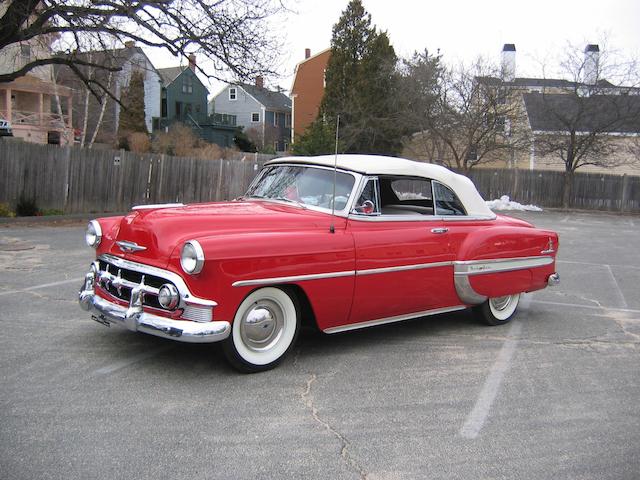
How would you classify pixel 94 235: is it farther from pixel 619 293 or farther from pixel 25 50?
pixel 25 50

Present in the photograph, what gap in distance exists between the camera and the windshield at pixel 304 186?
526 cm

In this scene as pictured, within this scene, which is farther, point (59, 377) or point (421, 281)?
point (421, 281)

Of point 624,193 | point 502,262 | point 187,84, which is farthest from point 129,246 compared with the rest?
point 187,84

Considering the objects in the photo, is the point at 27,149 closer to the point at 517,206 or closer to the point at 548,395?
the point at 548,395

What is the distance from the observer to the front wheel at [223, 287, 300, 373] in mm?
4332

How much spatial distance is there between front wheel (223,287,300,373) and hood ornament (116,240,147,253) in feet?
2.91

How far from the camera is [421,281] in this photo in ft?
17.6

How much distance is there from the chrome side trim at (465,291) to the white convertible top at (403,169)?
30.5 inches

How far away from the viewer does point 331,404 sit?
4.04 meters

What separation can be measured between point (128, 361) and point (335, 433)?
75.1 inches

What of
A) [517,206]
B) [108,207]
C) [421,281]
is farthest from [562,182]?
[421,281]

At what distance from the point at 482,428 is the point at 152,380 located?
229 cm

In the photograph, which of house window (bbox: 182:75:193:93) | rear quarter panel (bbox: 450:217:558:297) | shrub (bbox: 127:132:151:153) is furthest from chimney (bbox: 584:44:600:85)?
house window (bbox: 182:75:193:93)

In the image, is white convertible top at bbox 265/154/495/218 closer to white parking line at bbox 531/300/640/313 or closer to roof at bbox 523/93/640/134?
white parking line at bbox 531/300/640/313
